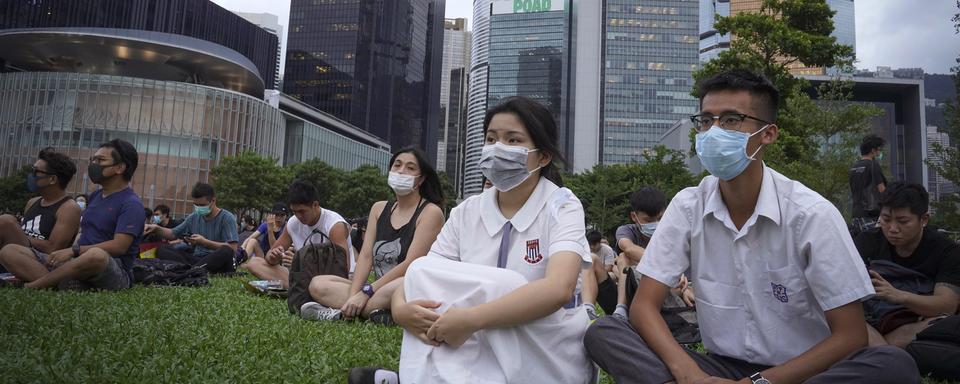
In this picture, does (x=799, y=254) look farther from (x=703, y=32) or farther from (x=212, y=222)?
(x=703, y=32)

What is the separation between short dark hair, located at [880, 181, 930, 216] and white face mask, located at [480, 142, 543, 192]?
101 inches

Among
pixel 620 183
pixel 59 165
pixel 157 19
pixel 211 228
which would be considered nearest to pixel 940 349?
pixel 59 165

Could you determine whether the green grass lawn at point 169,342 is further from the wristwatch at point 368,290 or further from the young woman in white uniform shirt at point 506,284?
the young woman in white uniform shirt at point 506,284

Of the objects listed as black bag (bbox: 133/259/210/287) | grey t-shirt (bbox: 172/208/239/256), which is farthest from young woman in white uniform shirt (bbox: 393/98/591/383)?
grey t-shirt (bbox: 172/208/239/256)

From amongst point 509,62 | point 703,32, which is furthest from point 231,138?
point 703,32

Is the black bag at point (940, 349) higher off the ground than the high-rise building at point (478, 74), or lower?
lower

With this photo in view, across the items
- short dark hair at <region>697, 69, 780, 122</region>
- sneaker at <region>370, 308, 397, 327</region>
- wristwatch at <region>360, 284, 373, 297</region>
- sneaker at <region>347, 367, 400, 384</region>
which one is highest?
short dark hair at <region>697, 69, 780, 122</region>

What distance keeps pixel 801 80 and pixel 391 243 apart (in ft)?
50.7

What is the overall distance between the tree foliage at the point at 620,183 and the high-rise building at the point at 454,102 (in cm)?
11291

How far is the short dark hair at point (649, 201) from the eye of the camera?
516cm

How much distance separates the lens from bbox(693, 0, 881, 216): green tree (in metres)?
15.6

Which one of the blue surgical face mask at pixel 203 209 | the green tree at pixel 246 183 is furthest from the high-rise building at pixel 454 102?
the blue surgical face mask at pixel 203 209

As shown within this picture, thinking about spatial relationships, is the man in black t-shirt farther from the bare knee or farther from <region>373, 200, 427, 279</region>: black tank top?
the bare knee

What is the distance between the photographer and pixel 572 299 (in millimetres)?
2512
